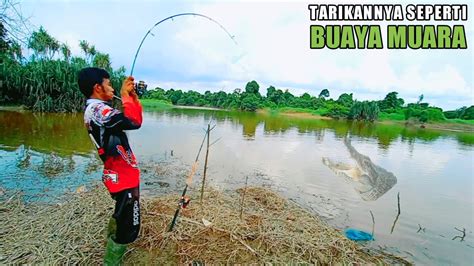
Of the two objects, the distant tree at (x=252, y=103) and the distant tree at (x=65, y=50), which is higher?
the distant tree at (x=65, y=50)

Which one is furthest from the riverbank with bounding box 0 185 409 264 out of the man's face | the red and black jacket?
the man's face

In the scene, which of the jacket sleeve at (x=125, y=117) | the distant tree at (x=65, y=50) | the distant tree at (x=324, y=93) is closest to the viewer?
the jacket sleeve at (x=125, y=117)

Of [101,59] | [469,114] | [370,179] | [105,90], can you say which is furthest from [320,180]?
[469,114]

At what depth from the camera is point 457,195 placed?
965 cm

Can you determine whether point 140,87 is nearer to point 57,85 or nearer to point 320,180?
point 320,180

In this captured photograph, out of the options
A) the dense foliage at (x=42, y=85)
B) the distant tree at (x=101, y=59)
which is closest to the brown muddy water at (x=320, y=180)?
the dense foliage at (x=42, y=85)

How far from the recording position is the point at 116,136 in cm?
256

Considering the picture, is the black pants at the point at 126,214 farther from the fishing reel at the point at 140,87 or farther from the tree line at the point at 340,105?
the tree line at the point at 340,105

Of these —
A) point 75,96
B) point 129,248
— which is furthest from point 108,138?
point 75,96

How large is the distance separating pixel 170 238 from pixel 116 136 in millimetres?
1494

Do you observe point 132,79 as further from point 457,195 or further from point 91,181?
point 457,195

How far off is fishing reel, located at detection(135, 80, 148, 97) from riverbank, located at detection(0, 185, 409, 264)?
1650 millimetres

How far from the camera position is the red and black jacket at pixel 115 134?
2438mm

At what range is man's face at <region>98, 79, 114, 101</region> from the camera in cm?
261
